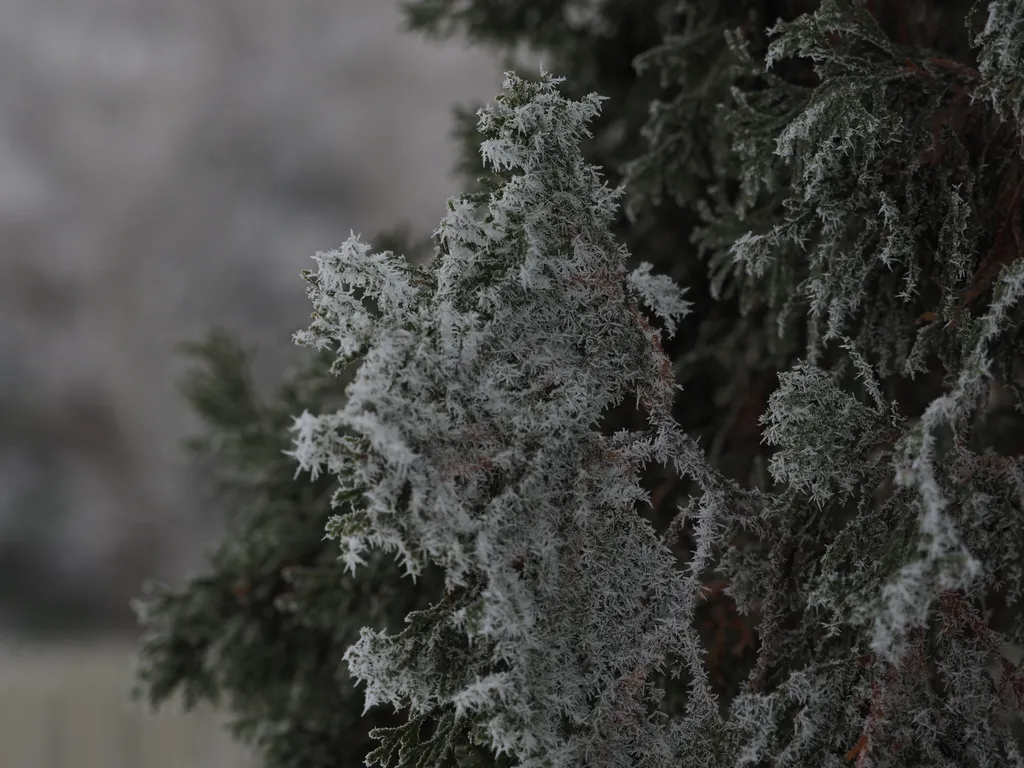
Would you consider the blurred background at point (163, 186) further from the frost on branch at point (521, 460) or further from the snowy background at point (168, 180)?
the frost on branch at point (521, 460)

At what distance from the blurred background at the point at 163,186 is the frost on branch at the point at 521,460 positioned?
4901 millimetres

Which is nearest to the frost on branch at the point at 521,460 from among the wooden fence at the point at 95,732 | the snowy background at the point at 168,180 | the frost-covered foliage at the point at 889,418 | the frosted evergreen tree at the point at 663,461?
the frosted evergreen tree at the point at 663,461

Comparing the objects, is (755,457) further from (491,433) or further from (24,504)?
(24,504)

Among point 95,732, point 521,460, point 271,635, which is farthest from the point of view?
point 95,732

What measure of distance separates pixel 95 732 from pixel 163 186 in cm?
353

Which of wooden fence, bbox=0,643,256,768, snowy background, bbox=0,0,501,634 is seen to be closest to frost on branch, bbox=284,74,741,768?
wooden fence, bbox=0,643,256,768

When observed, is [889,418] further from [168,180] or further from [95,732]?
[168,180]

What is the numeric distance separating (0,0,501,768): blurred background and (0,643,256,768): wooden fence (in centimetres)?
196

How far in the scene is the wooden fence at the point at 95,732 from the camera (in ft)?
12.6

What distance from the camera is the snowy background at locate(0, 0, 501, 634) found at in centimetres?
585

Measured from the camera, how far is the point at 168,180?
19.6 ft

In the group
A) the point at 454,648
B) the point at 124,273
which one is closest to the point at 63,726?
the point at 124,273

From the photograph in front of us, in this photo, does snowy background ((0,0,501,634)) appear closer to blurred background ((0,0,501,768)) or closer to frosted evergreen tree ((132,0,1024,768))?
blurred background ((0,0,501,768))

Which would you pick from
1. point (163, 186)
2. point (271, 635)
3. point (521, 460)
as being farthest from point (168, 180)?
point (521, 460)
